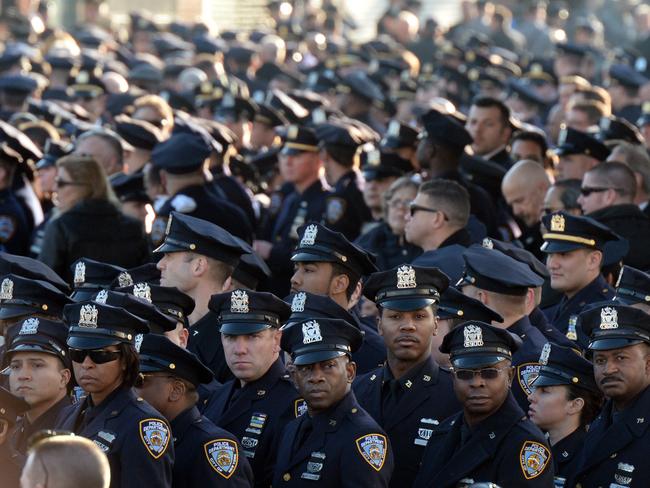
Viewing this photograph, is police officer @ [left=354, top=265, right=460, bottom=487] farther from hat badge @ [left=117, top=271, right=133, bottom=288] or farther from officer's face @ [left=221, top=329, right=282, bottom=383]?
hat badge @ [left=117, top=271, right=133, bottom=288]

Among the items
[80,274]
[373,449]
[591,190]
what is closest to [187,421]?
[373,449]

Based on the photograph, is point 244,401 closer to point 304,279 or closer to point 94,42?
point 304,279

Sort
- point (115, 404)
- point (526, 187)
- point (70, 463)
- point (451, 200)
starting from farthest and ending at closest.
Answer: point (526, 187) → point (451, 200) → point (115, 404) → point (70, 463)

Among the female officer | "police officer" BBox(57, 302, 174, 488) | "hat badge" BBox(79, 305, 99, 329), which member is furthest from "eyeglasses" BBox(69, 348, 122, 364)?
the female officer

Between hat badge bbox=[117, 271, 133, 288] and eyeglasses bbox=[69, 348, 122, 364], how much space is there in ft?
5.99

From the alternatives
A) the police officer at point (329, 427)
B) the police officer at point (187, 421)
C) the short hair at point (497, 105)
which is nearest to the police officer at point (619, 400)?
the police officer at point (329, 427)

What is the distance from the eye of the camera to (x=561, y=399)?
7.58 metres

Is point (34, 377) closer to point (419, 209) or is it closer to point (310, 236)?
point (310, 236)

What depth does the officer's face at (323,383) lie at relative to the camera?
7.09 metres

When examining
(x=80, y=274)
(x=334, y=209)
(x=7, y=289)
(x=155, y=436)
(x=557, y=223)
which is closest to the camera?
(x=155, y=436)

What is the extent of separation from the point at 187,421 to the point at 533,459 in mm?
1455

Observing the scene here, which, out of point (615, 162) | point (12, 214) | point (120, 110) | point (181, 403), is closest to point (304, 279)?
point (181, 403)

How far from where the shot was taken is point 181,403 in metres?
7.17

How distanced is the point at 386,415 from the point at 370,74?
11.9 m
